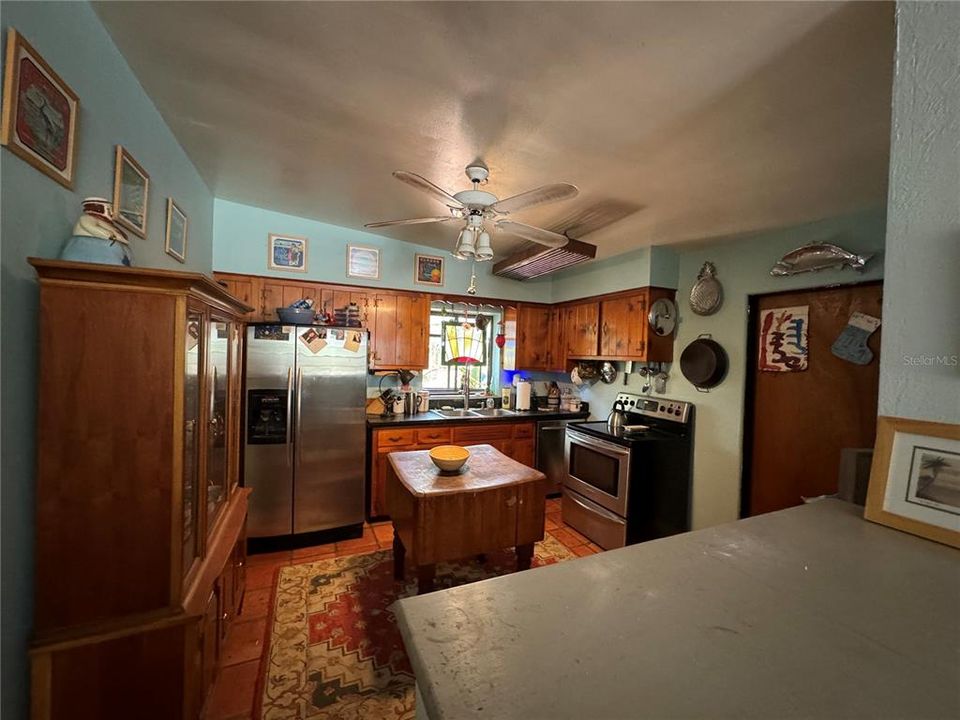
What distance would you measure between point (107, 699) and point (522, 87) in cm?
237

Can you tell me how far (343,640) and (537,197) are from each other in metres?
2.40

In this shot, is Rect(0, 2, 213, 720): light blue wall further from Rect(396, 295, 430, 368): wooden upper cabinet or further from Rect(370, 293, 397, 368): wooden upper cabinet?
Rect(396, 295, 430, 368): wooden upper cabinet

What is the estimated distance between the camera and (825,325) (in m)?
2.44

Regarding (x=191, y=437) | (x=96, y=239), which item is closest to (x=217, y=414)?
(x=191, y=437)

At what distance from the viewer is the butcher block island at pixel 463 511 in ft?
6.37

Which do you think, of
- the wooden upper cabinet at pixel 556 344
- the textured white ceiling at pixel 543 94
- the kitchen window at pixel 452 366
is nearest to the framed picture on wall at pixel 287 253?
the textured white ceiling at pixel 543 94

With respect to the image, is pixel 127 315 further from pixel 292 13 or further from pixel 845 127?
pixel 845 127

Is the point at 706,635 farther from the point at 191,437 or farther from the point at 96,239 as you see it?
the point at 96,239

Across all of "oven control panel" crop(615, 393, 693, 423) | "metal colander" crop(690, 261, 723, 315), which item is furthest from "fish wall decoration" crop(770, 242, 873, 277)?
"oven control panel" crop(615, 393, 693, 423)

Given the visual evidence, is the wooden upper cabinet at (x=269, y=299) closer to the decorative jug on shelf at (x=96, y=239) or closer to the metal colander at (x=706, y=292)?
the decorative jug on shelf at (x=96, y=239)

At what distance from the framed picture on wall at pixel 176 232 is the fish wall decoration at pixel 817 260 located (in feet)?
11.9

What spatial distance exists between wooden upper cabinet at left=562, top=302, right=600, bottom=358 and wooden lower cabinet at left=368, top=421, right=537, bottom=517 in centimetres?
94

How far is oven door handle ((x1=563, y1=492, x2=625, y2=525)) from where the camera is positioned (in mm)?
2834

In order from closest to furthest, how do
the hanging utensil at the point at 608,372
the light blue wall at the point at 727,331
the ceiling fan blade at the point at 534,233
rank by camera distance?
the ceiling fan blade at the point at 534,233 → the light blue wall at the point at 727,331 → the hanging utensil at the point at 608,372
